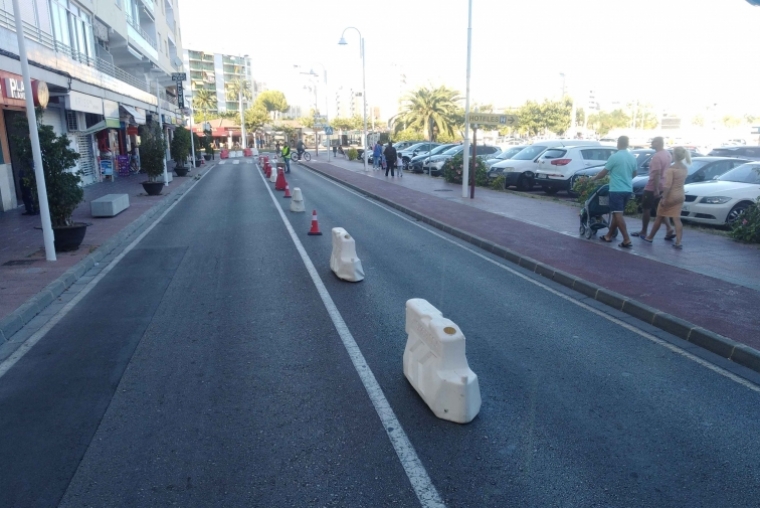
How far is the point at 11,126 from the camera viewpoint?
56.9 ft

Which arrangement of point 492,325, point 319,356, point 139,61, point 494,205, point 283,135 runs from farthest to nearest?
point 283,135, point 139,61, point 494,205, point 492,325, point 319,356

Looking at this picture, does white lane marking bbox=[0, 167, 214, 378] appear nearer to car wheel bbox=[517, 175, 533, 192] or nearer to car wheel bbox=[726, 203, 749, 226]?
car wheel bbox=[726, 203, 749, 226]

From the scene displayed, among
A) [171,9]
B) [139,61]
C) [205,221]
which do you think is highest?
[171,9]

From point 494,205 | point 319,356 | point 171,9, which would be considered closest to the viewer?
point 319,356

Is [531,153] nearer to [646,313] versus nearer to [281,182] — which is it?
[281,182]

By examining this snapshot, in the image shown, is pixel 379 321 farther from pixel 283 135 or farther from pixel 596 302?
pixel 283 135

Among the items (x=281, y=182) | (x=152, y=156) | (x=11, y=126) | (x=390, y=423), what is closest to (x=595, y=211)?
(x=390, y=423)

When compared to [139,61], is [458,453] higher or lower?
lower

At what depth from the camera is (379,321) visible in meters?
6.88

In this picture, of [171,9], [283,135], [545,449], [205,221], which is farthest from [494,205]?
[283,135]

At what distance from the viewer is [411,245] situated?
12.0 metres

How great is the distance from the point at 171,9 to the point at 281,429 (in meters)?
57.4

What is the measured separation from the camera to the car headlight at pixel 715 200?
12.7 metres

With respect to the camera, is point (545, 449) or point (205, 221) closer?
point (545, 449)
